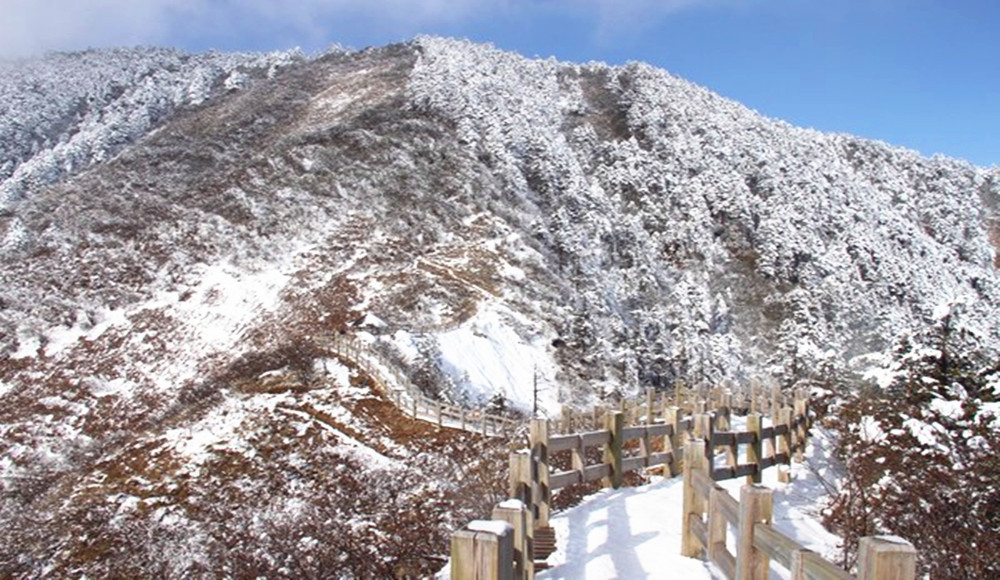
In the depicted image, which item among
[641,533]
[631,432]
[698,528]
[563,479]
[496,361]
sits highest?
[496,361]

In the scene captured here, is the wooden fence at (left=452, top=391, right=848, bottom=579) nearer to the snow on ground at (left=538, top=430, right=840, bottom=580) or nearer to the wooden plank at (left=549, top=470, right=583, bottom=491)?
the wooden plank at (left=549, top=470, right=583, bottom=491)

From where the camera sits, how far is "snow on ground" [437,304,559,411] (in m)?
32.0

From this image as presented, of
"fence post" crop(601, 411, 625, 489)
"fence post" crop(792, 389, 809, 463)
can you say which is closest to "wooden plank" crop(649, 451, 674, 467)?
"fence post" crop(601, 411, 625, 489)

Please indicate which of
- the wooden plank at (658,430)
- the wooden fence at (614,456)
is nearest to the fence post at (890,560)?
the wooden fence at (614,456)

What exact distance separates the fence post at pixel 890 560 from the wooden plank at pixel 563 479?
184 inches

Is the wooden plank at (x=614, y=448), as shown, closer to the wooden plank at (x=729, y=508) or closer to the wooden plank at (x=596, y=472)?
the wooden plank at (x=596, y=472)

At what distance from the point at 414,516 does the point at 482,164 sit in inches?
1944

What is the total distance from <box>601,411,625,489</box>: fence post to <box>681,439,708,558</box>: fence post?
2.54m

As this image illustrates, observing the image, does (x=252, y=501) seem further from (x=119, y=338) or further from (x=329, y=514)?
(x=119, y=338)

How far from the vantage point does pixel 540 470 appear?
7.11 meters

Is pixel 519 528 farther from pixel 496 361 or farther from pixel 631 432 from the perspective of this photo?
pixel 496 361

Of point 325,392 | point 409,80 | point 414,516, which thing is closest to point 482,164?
point 409,80

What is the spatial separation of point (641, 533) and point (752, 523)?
10.4 feet

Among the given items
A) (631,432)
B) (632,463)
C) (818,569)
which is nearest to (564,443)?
(631,432)
